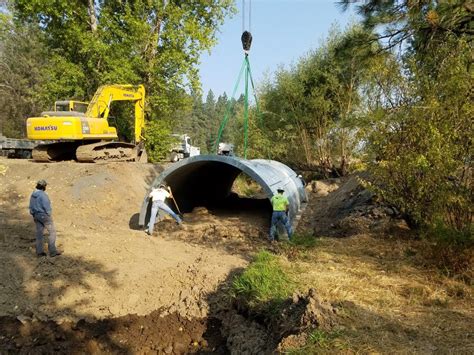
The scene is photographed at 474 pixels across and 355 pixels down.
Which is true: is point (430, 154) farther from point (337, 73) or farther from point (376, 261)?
point (337, 73)

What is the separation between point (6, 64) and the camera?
114ft

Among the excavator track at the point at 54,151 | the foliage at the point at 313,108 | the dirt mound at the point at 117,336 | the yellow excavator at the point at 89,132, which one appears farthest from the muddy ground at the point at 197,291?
the foliage at the point at 313,108

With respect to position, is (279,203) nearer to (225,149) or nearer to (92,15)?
(92,15)

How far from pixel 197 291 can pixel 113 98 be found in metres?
12.0

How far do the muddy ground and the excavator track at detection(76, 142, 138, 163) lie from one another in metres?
4.57

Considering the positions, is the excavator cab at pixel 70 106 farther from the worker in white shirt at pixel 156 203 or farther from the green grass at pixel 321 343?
the green grass at pixel 321 343

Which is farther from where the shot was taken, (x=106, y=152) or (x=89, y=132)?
(x=106, y=152)

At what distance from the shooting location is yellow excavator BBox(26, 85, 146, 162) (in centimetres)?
1499

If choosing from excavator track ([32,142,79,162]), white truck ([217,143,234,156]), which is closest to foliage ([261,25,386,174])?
white truck ([217,143,234,156])

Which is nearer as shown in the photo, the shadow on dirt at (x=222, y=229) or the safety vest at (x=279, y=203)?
the safety vest at (x=279, y=203)

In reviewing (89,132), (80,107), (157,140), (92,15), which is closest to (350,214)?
(89,132)

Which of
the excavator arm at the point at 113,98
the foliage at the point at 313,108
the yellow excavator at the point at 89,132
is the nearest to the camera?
the yellow excavator at the point at 89,132

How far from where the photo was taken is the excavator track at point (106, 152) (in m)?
15.7

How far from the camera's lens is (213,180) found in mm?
16016
